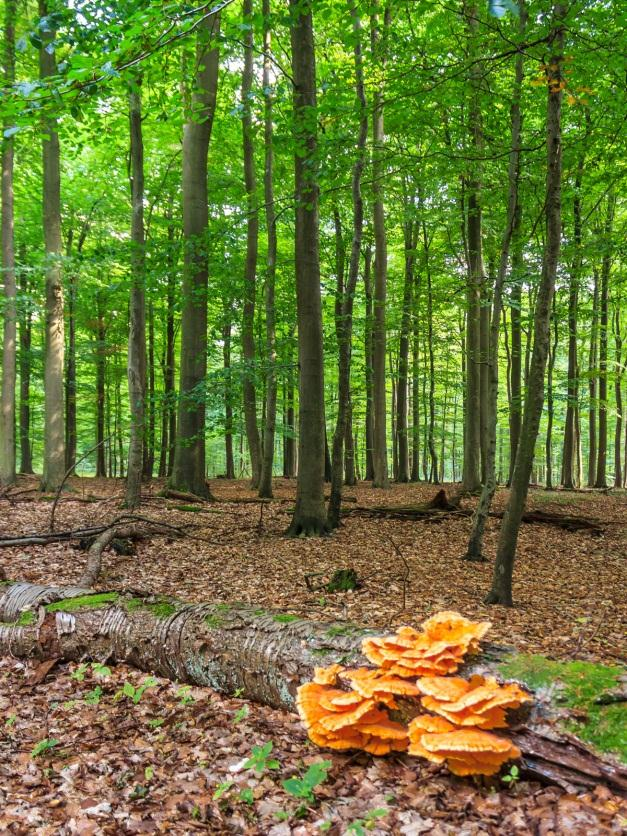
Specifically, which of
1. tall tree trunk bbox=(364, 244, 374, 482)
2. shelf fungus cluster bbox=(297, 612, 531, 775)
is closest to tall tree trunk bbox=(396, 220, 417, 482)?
tall tree trunk bbox=(364, 244, 374, 482)

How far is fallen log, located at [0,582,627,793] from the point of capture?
7.62 feet

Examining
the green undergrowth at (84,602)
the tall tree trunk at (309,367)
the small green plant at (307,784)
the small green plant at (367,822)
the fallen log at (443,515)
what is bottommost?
the fallen log at (443,515)

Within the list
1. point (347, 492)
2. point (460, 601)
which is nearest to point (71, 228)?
point (347, 492)

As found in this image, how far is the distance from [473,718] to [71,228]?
22901 mm

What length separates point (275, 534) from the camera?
9.05m

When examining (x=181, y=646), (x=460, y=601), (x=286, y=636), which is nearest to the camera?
(x=286, y=636)

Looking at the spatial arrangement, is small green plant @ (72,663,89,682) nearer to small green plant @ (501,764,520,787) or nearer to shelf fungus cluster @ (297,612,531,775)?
shelf fungus cluster @ (297,612,531,775)

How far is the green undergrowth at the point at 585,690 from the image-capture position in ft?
7.55

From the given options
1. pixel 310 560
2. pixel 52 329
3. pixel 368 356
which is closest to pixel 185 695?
pixel 310 560

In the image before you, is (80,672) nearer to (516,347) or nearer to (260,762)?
(260,762)

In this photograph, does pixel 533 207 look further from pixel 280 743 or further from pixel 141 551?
pixel 280 743

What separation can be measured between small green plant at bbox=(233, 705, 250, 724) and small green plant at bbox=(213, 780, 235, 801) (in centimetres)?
54

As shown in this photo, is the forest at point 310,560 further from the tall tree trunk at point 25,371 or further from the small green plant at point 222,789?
the tall tree trunk at point 25,371

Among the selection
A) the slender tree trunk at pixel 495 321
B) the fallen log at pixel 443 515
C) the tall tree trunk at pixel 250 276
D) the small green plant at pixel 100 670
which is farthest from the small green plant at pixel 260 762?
→ the tall tree trunk at pixel 250 276
